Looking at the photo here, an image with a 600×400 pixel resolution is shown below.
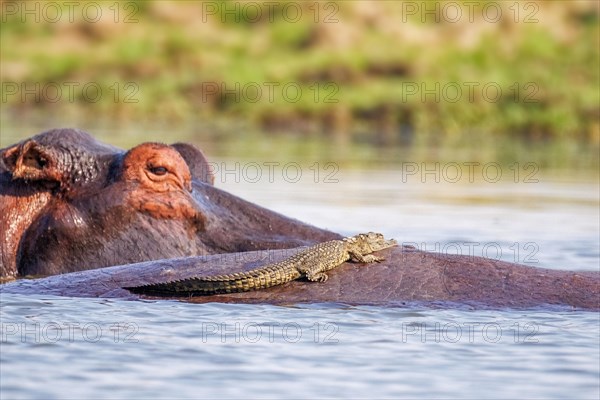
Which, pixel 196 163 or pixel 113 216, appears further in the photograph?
pixel 196 163

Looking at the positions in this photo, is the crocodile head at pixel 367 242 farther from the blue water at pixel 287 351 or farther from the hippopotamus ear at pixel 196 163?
the hippopotamus ear at pixel 196 163

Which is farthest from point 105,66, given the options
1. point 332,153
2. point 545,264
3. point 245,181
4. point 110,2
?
point 545,264

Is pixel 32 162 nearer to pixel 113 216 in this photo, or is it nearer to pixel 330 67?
pixel 113 216

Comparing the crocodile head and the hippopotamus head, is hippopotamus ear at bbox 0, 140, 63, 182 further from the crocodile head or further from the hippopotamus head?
the crocodile head

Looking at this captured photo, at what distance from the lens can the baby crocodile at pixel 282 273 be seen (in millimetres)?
6723

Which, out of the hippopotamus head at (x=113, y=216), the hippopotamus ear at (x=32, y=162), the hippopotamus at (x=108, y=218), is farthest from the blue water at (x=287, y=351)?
the hippopotamus ear at (x=32, y=162)

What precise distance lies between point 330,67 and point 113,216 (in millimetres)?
28957

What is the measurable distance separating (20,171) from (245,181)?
9356 millimetres

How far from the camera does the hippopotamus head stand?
7.73m

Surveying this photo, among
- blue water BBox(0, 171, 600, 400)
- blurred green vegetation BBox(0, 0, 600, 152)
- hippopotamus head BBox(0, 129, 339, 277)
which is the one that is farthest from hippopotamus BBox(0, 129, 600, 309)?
blurred green vegetation BBox(0, 0, 600, 152)

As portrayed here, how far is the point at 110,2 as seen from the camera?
42344mm

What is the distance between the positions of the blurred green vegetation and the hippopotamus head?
19.1 meters

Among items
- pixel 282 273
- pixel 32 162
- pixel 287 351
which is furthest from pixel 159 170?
pixel 287 351

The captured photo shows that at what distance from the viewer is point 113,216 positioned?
25.5 ft
